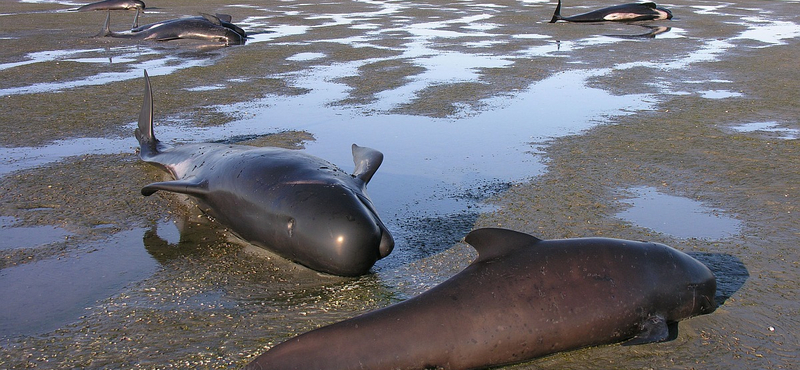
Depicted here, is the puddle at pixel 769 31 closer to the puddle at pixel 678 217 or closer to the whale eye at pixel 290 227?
the puddle at pixel 678 217

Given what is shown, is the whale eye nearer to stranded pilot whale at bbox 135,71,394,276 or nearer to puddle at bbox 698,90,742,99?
stranded pilot whale at bbox 135,71,394,276

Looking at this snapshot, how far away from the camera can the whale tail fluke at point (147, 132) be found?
22.7ft

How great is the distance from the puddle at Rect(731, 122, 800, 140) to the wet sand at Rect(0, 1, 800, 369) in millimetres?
63

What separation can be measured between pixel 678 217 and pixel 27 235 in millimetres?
4594

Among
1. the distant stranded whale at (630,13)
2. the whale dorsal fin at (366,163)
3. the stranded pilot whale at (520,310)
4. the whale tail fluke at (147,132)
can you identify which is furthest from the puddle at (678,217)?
the distant stranded whale at (630,13)

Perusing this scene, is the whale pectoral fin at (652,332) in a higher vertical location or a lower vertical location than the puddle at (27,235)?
lower

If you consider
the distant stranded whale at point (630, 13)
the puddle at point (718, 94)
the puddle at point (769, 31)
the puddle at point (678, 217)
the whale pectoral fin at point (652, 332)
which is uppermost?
the whale pectoral fin at point (652, 332)

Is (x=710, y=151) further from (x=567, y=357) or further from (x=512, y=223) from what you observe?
(x=567, y=357)

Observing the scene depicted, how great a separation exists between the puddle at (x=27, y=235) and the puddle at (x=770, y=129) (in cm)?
674

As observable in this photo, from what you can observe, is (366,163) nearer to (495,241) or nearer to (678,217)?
(495,241)

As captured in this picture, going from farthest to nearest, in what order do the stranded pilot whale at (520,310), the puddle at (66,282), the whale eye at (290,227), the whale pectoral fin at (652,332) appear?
the whale eye at (290,227) → the puddle at (66,282) → the whale pectoral fin at (652,332) → the stranded pilot whale at (520,310)

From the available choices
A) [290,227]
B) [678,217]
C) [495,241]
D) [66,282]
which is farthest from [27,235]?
[678,217]

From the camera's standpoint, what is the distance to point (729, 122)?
27.9ft

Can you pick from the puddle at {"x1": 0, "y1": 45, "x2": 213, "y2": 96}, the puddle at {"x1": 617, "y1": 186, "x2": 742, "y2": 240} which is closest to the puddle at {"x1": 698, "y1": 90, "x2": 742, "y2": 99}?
the puddle at {"x1": 617, "y1": 186, "x2": 742, "y2": 240}
